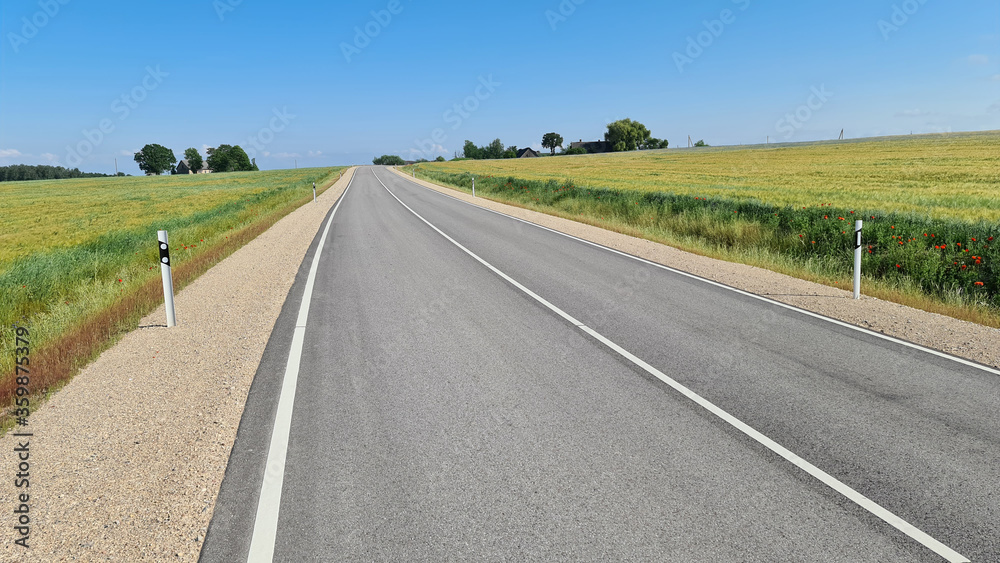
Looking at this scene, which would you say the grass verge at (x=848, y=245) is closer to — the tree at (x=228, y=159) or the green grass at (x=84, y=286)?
the green grass at (x=84, y=286)

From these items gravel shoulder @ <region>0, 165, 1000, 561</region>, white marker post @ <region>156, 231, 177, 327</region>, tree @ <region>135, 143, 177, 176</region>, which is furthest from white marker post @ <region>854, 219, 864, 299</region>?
tree @ <region>135, 143, 177, 176</region>

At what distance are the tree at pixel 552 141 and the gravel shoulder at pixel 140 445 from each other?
166 m

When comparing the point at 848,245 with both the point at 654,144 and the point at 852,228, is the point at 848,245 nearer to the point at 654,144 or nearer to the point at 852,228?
the point at 852,228

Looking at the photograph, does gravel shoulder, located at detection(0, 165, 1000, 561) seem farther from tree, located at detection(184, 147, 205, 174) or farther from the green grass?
tree, located at detection(184, 147, 205, 174)

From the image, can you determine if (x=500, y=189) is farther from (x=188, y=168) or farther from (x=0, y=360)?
(x=188, y=168)

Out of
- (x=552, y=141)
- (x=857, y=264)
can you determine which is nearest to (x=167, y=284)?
(x=857, y=264)

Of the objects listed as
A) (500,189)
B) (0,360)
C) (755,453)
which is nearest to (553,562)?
(755,453)

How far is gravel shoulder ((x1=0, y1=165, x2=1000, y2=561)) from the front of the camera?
3031 mm

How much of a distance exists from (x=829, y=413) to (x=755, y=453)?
3.58 feet

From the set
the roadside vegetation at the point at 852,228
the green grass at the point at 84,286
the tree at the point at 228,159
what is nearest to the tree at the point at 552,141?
the tree at the point at 228,159

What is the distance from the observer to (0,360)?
5.89 m

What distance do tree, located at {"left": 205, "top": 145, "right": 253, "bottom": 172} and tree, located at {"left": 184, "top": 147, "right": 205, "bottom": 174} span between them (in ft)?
10.6

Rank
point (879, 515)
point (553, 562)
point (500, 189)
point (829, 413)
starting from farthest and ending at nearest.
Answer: point (500, 189), point (829, 413), point (879, 515), point (553, 562)

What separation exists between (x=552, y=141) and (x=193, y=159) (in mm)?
110036
